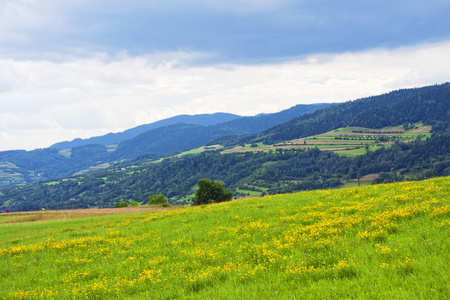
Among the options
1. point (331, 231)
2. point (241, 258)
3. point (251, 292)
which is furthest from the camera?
point (331, 231)

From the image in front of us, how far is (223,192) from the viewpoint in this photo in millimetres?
67000

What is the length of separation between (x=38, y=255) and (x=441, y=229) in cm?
2295

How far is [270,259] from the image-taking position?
11.5 meters

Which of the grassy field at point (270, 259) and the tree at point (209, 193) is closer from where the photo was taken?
the grassy field at point (270, 259)

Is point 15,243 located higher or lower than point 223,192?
higher

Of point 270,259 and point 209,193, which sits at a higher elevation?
point 270,259

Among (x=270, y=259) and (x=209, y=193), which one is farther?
(x=209, y=193)

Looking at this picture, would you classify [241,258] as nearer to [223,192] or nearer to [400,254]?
[400,254]

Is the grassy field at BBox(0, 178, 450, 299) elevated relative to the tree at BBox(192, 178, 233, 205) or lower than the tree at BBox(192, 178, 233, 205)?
elevated

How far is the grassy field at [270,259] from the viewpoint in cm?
839

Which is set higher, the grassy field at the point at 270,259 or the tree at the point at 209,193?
the grassy field at the point at 270,259

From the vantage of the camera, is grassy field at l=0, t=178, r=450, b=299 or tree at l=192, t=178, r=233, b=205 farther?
tree at l=192, t=178, r=233, b=205

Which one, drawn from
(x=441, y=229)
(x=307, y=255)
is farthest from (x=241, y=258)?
(x=441, y=229)

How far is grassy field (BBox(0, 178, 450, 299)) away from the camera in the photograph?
8.39 m
